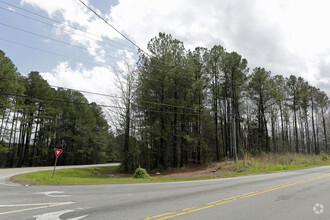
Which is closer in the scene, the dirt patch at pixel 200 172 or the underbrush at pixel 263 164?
the dirt patch at pixel 200 172

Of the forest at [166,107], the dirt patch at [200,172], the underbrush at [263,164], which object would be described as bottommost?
the dirt patch at [200,172]

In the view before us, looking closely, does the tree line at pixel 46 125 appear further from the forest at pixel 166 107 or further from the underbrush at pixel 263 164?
the underbrush at pixel 263 164

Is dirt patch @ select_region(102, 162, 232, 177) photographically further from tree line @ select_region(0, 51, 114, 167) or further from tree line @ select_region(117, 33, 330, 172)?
tree line @ select_region(0, 51, 114, 167)

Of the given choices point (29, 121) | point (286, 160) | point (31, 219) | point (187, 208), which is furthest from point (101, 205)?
point (29, 121)

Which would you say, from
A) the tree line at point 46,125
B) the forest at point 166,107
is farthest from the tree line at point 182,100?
the tree line at point 46,125

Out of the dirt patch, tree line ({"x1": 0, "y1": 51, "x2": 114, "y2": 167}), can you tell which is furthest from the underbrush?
tree line ({"x1": 0, "y1": 51, "x2": 114, "y2": 167})

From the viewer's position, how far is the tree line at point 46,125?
28.9 meters

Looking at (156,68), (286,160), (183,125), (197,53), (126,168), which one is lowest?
(126,168)

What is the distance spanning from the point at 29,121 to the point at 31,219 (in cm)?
3472

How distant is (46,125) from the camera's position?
39.4m

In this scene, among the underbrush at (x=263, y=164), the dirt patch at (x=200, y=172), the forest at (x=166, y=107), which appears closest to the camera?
the dirt patch at (x=200, y=172)

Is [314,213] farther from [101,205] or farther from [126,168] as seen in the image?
[126,168]

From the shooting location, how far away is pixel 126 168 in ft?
85.8

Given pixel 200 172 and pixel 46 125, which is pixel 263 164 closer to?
pixel 200 172
